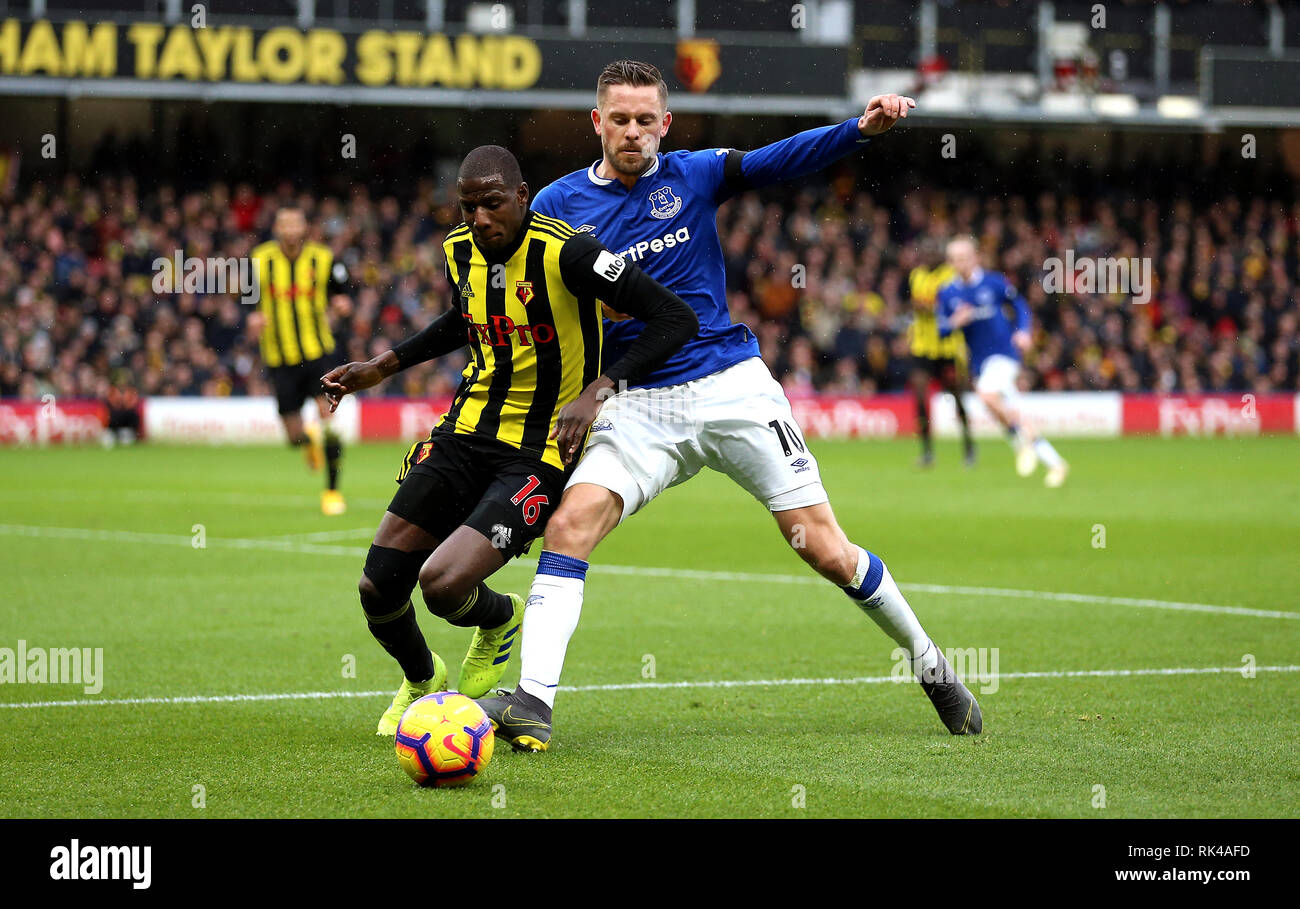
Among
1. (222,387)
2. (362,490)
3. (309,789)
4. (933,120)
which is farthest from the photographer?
(933,120)

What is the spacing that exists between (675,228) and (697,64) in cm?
2471

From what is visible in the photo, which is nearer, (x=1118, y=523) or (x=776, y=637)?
(x=776, y=637)

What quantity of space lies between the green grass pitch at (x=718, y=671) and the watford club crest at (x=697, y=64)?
16.4 meters

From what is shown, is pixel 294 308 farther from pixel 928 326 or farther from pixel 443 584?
pixel 443 584

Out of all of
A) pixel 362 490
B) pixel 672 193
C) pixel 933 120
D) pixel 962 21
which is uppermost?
pixel 962 21

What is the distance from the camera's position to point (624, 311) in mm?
5164

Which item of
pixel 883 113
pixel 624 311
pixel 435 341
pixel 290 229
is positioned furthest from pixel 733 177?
pixel 290 229

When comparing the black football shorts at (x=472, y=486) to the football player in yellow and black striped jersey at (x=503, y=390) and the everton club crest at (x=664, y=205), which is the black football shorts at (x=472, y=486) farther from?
the everton club crest at (x=664, y=205)

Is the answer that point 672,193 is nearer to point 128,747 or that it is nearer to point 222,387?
point 128,747

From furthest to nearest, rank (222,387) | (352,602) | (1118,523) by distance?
1. (222,387)
2. (1118,523)
3. (352,602)

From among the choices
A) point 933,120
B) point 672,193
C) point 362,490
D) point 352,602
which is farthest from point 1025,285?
point 672,193

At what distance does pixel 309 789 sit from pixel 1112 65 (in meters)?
30.4

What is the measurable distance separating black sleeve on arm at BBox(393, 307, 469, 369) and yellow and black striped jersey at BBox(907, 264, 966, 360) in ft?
47.5

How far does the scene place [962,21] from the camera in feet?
103
